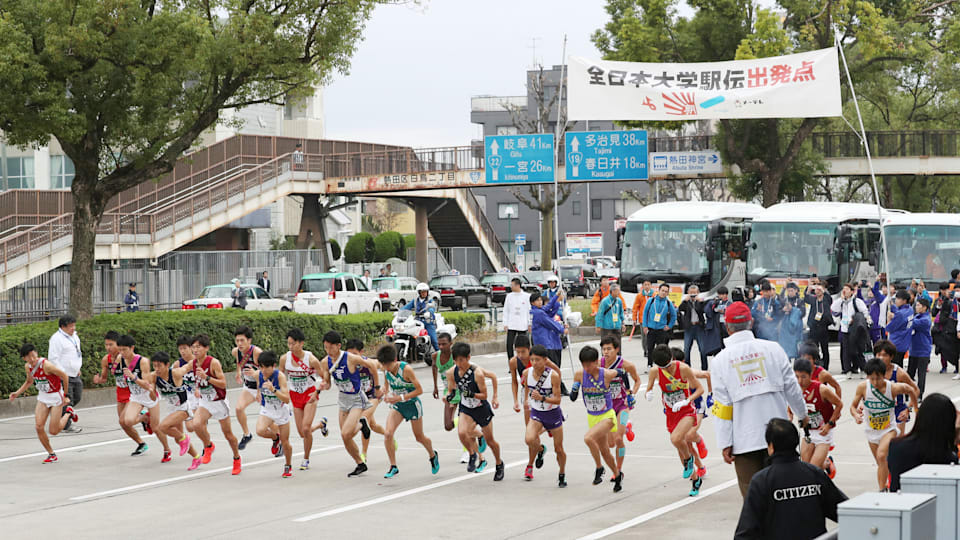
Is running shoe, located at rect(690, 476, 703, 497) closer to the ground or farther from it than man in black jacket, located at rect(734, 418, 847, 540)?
closer to the ground

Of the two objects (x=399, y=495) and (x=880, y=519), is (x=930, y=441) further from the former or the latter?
(x=399, y=495)

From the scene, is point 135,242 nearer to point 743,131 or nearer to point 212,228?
point 212,228

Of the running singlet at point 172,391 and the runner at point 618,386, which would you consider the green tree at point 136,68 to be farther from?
the runner at point 618,386

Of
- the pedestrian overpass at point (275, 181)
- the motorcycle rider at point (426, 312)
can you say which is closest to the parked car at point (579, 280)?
the pedestrian overpass at point (275, 181)

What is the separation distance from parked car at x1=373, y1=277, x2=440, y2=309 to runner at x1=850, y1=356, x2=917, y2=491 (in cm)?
3169

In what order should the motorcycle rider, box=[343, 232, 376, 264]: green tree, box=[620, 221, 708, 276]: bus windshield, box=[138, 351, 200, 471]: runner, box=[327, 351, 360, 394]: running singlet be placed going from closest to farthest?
box=[327, 351, 360, 394]: running singlet, box=[138, 351, 200, 471]: runner, the motorcycle rider, box=[620, 221, 708, 276]: bus windshield, box=[343, 232, 376, 264]: green tree

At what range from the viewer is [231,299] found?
37688 millimetres

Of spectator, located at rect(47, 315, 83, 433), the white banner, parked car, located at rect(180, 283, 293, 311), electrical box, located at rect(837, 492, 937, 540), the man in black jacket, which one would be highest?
the white banner

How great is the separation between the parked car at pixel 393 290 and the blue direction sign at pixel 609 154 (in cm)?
704

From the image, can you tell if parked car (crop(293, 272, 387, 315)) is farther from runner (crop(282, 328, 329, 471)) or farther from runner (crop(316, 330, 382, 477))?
runner (crop(316, 330, 382, 477))

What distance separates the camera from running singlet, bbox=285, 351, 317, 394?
520 inches

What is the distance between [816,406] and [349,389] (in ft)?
16.3

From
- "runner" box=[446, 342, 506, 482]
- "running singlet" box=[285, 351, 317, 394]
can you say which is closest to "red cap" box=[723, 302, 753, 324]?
"runner" box=[446, 342, 506, 482]

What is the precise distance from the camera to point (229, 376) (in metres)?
22.8
